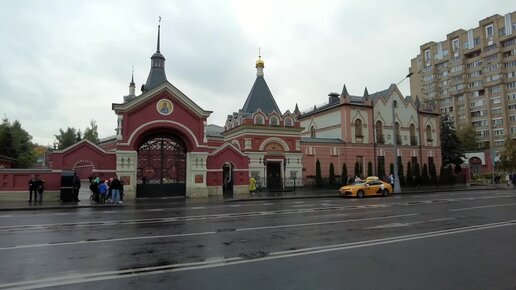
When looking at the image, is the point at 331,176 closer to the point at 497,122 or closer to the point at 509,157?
the point at 509,157

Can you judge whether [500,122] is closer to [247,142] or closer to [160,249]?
[247,142]

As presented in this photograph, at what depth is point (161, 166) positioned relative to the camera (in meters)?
28.0

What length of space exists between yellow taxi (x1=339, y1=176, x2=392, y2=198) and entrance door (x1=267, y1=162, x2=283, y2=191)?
8.33 meters

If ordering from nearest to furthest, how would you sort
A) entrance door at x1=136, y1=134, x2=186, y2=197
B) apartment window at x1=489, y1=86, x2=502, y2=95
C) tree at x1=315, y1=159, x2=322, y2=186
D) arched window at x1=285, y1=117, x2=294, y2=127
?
entrance door at x1=136, y1=134, x2=186, y2=197, tree at x1=315, y1=159, x2=322, y2=186, arched window at x1=285, y1=117, x2=294, y2=127, apartment window at x1=489, y1=86, x2=502, y2=95

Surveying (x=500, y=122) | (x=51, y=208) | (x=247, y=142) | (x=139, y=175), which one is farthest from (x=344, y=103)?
(x=500, y=122)

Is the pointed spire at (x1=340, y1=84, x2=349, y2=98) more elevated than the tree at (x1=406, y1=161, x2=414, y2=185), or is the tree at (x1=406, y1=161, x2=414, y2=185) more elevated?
the pointed spire at (x1=340, y1=84, x2=349, y2=98)

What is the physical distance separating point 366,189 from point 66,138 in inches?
3300

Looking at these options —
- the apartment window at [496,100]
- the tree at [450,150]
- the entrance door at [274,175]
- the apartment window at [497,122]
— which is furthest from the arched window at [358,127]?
the apartment window at [496,100]

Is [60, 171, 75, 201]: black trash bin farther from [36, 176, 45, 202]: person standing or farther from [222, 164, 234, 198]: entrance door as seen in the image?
[222, 164, 234, 198]: entrance door

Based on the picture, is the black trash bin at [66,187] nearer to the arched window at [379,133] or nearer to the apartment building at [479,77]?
the arched window at [379,133]

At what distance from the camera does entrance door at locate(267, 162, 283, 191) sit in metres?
35.1

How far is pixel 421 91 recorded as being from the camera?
336 ft

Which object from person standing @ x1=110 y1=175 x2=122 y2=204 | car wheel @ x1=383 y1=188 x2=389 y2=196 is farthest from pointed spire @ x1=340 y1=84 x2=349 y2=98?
person standing @ x1=110 y1=175 x2=122 y2=204

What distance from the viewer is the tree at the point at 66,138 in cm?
8819
